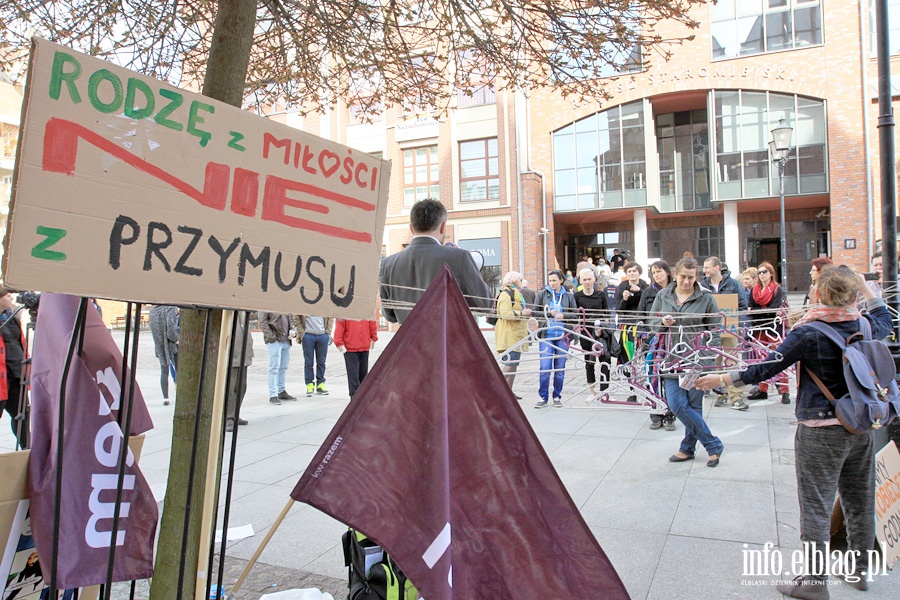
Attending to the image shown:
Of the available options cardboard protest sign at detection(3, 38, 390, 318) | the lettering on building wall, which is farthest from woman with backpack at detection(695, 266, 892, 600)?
the lettering on building wall

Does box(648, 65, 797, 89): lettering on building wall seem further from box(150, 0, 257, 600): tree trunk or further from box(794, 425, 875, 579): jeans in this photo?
box(150, 0, 257, 600): tree trunk

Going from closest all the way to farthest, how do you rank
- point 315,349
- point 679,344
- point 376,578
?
1. point 376,578
2. point 679,344
3. point 315,349

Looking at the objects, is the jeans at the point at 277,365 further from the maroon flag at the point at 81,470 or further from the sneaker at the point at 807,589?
the sneaker at the point at 807,589

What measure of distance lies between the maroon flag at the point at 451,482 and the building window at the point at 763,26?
20.7 meters

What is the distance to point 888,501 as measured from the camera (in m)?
3.26

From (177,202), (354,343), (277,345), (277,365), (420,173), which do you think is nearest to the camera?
(177,202)

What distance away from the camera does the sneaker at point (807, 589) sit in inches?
113

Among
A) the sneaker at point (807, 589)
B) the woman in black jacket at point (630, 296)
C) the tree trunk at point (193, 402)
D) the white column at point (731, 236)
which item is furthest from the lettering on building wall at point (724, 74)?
the tree trunk at point (193, 402)

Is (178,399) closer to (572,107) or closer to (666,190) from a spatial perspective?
(572,107)

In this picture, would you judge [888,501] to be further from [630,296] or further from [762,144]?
[762,144]

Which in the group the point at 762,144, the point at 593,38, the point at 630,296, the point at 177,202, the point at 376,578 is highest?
the point at 762,144

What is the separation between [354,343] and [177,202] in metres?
6.08

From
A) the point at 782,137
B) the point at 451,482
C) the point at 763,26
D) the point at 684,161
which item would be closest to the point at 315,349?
the point at 451,482

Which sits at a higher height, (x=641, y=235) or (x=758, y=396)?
(x=641, y=235)
